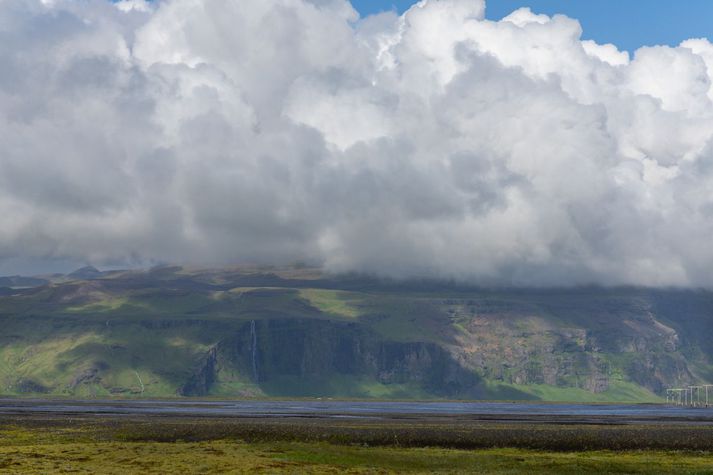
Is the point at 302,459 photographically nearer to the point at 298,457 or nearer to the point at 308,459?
the point at 308,459

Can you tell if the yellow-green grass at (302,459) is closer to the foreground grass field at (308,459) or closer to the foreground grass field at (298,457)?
the foreground grass field at (308,459)

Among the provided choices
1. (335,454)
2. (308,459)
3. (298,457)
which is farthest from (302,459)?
(335,454)

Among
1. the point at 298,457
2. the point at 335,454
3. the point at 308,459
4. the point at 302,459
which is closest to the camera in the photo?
the point at 308,459

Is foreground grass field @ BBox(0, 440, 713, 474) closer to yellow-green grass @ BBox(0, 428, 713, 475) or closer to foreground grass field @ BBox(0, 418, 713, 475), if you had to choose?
yellow-green grass @ BBox(0, 428, 713, 475)

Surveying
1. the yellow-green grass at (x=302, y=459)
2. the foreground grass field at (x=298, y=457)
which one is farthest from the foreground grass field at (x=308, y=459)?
the foreground grass field at (x=298, y=457)

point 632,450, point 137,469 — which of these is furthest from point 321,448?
point 632,450

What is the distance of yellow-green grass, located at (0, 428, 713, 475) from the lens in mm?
134875

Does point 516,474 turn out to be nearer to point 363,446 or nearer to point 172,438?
point 363,446

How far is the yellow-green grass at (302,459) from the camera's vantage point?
13488 cm

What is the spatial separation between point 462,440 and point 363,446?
963 inches

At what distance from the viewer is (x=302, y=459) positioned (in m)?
→ 152

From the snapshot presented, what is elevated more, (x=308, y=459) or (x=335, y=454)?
(x=308, y=459)

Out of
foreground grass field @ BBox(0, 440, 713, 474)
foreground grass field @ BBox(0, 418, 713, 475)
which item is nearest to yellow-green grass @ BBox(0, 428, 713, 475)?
foreground grass field @ BBox(0, 440, 713, 474)

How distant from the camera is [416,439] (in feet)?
639
